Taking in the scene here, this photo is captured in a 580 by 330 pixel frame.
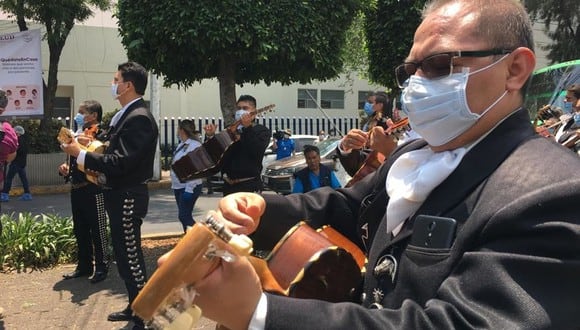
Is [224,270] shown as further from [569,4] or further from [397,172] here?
[569,4]

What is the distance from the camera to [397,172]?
173 centimetres

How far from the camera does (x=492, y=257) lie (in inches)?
46.8

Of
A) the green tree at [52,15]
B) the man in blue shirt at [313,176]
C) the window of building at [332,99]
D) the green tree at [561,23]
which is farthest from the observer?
the window of building at [332,99]

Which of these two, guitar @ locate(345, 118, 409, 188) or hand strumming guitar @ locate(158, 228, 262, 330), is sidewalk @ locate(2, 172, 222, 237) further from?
hand strumming guitar @ locate(158, 228, 262, 330)

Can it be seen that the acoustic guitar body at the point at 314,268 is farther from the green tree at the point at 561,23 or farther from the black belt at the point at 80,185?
the green tree at the point at 561,23

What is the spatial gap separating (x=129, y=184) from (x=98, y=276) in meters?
2.03

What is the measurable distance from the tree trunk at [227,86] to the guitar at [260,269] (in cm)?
549

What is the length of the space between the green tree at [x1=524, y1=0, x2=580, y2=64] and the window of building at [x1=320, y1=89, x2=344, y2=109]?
10.6m

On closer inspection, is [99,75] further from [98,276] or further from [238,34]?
[98,276]

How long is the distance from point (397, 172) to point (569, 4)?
939 inches

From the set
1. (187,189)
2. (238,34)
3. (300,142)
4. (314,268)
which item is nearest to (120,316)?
(187,189)

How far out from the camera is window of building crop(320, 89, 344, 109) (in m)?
29.2

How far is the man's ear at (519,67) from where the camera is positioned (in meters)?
1.50

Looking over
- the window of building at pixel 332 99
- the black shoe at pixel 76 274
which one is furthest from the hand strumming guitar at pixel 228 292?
the window of building at pixel 332 99
